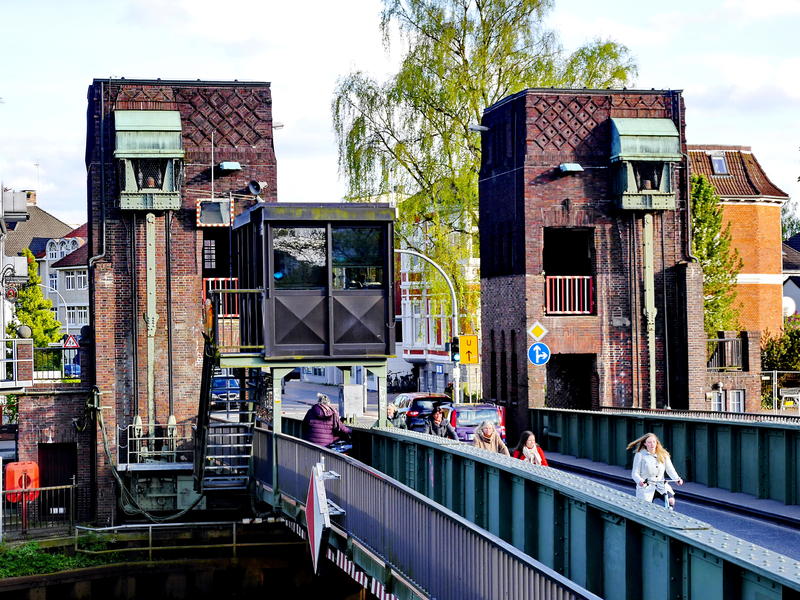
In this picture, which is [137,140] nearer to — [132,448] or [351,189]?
[132,448]

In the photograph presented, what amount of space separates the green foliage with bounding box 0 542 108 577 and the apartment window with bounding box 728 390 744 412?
1943 centimetres

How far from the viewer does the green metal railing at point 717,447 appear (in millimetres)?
16703

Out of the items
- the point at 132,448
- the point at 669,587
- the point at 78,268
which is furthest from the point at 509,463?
the point at 78,268

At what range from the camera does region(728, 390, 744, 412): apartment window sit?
122ft

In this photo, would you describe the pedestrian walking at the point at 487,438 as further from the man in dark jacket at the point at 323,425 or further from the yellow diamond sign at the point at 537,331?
the yellow diamond sign at the point at 537,331

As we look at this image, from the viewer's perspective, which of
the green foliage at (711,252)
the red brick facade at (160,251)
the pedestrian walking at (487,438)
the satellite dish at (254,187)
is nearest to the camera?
the pedestrian walking at (487,438)

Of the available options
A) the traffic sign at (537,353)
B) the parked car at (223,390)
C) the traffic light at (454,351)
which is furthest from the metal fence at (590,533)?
the traffic light at (454,351)

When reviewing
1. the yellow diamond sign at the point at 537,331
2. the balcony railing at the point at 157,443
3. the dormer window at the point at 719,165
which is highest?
the dormer window at the point at 719,165

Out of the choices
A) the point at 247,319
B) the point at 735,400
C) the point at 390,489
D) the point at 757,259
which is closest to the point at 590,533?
the point at 390,489

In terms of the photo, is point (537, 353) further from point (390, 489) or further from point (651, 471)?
point (390, 489)

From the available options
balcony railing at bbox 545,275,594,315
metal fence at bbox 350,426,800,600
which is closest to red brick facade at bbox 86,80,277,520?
balcony railing at bbox 545,275,594,315

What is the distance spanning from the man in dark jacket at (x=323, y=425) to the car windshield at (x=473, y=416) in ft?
26.0

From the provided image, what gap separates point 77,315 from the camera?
10562 cm

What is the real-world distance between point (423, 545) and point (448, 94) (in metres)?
34.3
